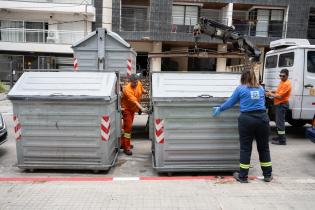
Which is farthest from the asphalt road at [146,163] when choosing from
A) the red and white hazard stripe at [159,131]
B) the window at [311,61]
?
the window at [311,61]

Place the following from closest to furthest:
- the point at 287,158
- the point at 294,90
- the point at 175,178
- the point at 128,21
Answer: the point at 175,178
the point at 287,158
the point at 294,90
the point at 128,21

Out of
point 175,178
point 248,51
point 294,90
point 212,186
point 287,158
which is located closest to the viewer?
point 212,186

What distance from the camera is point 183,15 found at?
2680 centimetres

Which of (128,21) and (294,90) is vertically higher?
(128,21)

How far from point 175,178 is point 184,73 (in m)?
1.84

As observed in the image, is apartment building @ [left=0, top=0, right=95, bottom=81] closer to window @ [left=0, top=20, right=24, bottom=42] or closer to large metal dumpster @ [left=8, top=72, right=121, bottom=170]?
window @ [left=0, top=20, right=24, bottom=42]

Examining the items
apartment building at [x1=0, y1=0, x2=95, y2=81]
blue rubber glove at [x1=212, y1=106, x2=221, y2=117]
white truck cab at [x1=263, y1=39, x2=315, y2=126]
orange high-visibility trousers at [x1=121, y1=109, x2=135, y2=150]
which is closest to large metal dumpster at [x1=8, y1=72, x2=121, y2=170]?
orange high-visibility trousers at [x1=121, y1=109, x2=135, y2=150]

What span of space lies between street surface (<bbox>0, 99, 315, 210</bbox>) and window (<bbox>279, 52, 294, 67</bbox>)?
315 centimetres

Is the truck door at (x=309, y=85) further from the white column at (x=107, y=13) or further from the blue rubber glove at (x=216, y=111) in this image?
the white column at (x=107, y=13)

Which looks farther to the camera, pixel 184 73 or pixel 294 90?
pixel 294 90

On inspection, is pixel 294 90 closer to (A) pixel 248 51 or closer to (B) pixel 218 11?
(A) pixel 248 51

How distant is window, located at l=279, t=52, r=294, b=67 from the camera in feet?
28.6

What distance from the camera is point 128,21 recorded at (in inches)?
1037

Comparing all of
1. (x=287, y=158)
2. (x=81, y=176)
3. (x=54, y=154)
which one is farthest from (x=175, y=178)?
(x=287, y=158)
